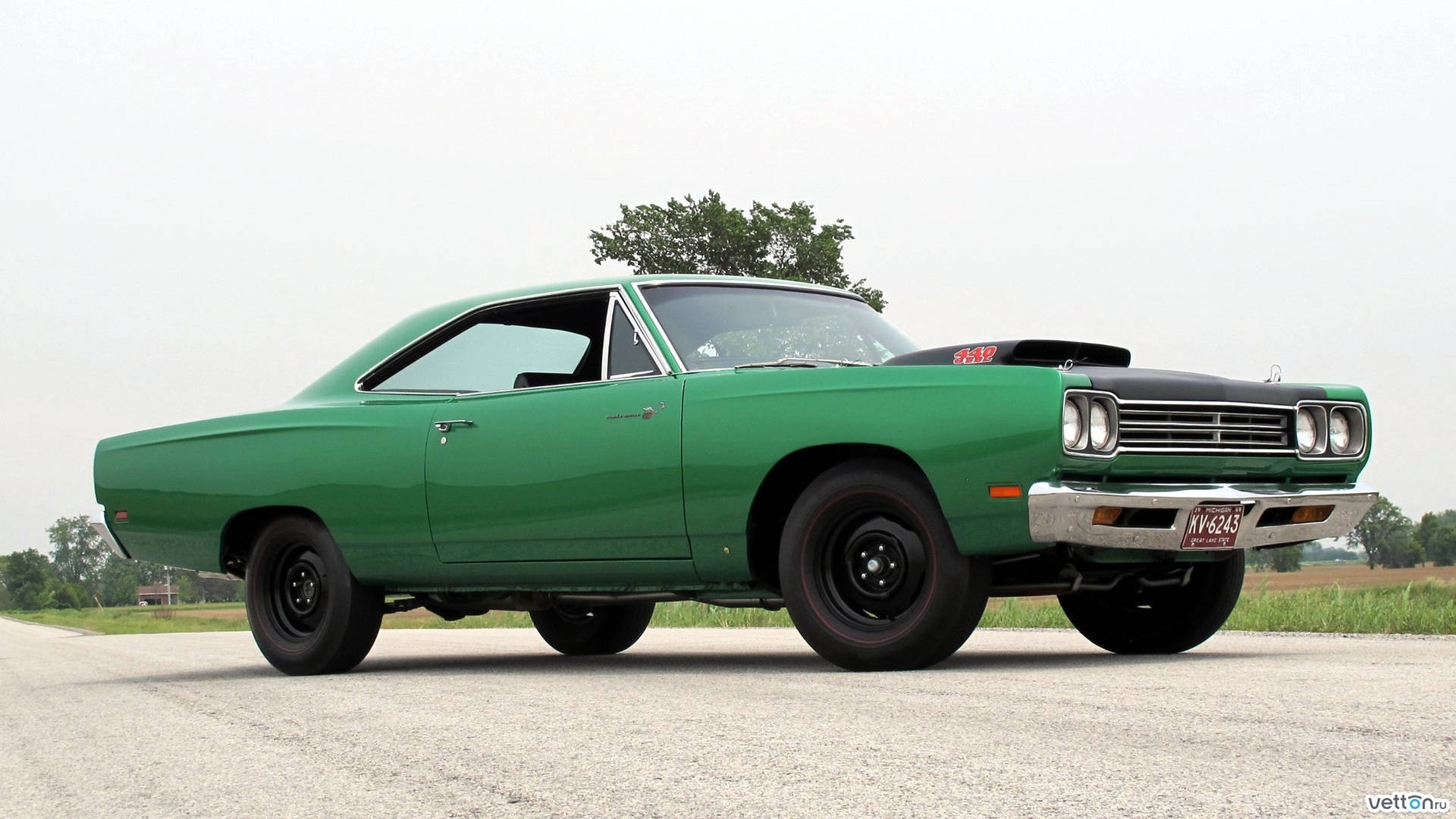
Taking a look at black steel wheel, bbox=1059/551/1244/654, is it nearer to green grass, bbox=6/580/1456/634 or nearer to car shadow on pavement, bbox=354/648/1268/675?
car shadow on pavement, bbox=354/648/1268/675

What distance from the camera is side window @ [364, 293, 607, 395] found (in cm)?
723

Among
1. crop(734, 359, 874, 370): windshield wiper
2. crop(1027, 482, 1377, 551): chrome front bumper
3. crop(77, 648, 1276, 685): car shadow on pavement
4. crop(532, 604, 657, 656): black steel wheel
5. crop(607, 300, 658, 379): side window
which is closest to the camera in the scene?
crop(1027, 482, 1377, 551): chrome front bumper

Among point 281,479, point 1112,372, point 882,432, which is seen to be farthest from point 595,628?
point 1112,372

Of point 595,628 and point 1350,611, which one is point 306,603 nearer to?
point 595,628

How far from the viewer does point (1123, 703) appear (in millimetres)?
4594

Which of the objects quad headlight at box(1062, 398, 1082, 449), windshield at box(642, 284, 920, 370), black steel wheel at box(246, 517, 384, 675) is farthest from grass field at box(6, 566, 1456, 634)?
black steel wheel at box(246, 517, 384, 675)

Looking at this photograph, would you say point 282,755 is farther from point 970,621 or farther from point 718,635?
point 718,635

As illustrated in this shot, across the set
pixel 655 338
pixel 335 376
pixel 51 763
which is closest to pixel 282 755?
pixel 51 763

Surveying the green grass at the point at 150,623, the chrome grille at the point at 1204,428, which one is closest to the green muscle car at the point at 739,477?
the chrome grille at the point at 1204,428

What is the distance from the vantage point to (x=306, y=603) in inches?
301

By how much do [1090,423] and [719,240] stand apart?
33.4m

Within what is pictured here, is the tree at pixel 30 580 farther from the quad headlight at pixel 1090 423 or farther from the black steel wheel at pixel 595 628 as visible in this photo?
the quad headlight at pixel 1090 423

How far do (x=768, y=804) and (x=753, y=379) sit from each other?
3.03m

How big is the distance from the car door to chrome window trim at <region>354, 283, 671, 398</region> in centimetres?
2
